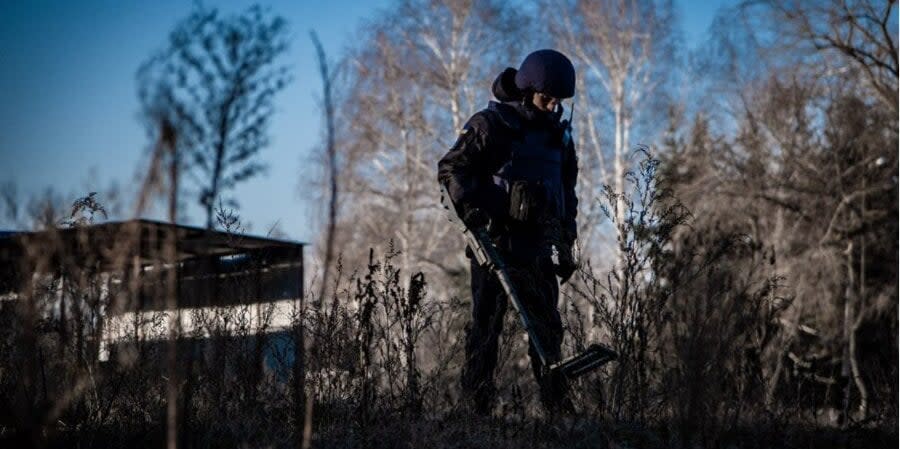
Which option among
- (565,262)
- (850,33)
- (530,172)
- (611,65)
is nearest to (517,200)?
(530,172)

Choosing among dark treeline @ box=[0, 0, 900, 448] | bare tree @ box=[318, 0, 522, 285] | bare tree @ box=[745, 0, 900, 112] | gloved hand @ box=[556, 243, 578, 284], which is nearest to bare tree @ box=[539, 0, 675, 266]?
dark treeline @ box=[0, 0, 900, 448]

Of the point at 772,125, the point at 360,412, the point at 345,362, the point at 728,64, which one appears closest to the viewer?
the point at 360,412

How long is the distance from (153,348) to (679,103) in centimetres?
1852

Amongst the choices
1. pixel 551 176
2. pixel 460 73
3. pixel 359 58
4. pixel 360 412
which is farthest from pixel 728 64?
pixel 360 412

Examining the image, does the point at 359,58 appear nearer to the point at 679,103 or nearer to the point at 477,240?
the point at 679,103

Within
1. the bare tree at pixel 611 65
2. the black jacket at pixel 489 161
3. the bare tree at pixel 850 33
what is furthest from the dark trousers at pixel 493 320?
the bare tree at pixel 611 65

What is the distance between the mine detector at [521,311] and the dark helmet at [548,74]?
0.60 meters

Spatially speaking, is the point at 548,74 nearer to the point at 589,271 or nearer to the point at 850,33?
the point at 589,271

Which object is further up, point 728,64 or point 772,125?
point 728,64

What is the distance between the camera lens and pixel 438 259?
2450 cm

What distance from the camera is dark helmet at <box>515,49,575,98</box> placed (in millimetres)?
4473

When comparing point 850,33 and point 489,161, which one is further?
point 850,33

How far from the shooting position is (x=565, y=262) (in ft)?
15.0

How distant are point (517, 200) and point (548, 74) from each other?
563 mm
